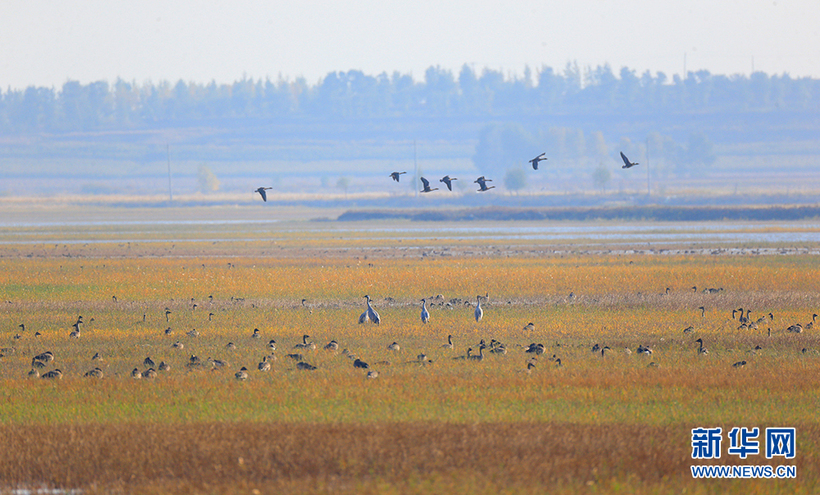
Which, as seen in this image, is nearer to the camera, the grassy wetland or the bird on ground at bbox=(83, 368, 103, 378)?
the grassy wetland

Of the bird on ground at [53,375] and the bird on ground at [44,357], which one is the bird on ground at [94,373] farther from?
the bird on ground at [44,357]

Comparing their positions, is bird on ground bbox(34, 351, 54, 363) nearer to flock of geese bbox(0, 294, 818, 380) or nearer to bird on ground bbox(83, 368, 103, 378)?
flock of geese bbox(0, 294, 818, 380)

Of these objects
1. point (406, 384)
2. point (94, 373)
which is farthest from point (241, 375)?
point (406, 384)

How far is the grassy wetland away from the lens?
13.7 m

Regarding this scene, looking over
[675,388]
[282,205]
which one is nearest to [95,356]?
[675,388]

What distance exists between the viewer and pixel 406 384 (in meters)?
18.2

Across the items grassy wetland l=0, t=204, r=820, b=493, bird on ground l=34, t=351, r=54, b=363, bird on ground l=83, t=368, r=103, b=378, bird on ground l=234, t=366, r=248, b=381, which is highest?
bird on ground l=34, t=351, r=54, b=363

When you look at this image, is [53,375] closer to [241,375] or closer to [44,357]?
[44,357]

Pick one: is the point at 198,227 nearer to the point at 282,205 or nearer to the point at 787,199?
the point at 282,205

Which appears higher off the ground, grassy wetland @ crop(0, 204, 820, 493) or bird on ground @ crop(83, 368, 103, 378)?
bird on ground @ crop(83, 368, 103, 378)

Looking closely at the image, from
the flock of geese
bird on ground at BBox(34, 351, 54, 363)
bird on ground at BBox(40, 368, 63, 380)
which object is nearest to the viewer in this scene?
bird on ground at BBox(40, 368, 63, 380)

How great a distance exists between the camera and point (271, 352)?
A: 21812 mm

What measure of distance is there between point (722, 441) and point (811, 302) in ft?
59.1

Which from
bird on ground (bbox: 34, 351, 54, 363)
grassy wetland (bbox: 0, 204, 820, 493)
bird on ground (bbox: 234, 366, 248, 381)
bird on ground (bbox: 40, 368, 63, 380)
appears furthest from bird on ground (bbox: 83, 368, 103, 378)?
bird on ground (bbox: 234, 366, 248, 381)
